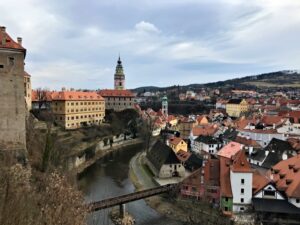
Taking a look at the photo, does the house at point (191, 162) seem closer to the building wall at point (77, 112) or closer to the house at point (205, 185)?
the house at point (205, 185)

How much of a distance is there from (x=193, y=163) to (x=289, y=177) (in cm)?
1122

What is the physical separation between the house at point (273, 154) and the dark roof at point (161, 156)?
758cm

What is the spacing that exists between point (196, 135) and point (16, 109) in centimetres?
2966

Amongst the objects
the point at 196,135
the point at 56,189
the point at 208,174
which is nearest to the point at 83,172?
the point at 208,174

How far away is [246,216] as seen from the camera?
2042cm

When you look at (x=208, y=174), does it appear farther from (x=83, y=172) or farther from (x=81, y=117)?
(x=81, y=117)

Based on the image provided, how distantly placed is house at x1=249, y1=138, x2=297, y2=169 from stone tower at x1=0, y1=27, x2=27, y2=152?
20.8 metres

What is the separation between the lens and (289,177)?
73.8 ft

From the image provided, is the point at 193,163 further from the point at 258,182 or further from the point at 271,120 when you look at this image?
the point at 271,120

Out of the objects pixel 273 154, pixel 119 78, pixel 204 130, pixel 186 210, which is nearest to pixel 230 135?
pixel 204 130

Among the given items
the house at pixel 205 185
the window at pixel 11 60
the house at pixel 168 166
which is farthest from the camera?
the house at pixel 168 166

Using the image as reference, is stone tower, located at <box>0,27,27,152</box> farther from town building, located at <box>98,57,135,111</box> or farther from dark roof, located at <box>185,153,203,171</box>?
town building, located at <box>98,57,135,111</box>

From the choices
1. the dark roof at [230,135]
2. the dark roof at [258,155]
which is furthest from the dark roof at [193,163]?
the dark roof at [230,135]

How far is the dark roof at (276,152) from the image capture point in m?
29.3
